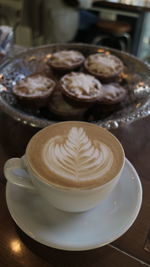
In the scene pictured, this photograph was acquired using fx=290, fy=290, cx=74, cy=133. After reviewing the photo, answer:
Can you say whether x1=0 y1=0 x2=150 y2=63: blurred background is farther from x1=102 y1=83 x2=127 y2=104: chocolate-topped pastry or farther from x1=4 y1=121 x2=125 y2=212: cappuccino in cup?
x1=4 y1=121 x2=125 y2=212: cappuccino in cup

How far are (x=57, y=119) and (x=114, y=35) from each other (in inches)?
60.6

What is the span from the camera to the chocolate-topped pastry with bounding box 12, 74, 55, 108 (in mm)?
718

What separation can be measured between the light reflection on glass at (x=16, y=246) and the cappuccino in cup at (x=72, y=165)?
8 centimetres

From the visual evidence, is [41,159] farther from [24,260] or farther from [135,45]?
[135,45]

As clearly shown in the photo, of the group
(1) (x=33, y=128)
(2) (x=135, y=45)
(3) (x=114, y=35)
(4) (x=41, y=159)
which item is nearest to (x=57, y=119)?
(1) (x=33, y=128)

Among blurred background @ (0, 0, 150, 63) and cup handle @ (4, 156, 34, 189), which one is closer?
cup handle @ (4, 156, 34, 189)

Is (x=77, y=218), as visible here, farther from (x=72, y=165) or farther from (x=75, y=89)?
(x=75, y=89)

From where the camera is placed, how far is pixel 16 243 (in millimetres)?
445

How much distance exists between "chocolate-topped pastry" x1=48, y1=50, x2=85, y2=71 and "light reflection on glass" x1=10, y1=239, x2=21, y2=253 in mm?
518

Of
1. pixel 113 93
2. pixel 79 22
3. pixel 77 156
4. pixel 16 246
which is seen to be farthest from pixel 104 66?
pixel 79 22

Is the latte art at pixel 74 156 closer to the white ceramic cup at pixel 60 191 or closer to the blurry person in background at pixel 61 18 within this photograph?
the white ceramic cup at pixel 60 191

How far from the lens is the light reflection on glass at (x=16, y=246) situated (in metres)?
0.44

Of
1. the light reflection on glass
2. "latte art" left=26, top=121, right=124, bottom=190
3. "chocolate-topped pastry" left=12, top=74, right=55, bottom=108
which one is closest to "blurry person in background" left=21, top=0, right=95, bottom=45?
"chocolate-topped pastry" left=12, top=74, right=55, bottom=108

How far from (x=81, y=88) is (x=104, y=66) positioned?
0.13 metres
